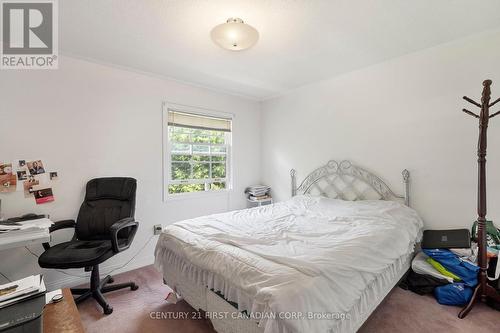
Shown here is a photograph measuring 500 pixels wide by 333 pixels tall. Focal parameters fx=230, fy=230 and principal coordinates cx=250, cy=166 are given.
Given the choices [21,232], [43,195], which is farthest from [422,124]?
[43,195]

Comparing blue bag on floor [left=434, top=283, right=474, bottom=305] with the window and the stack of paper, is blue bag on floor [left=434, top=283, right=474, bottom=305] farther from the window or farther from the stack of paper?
the stack of paper

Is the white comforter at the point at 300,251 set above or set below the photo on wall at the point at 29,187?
below

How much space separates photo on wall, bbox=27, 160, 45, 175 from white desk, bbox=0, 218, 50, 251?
Result: 827 mm

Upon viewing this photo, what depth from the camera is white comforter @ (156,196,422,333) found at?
1.13 metres

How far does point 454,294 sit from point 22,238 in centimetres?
351

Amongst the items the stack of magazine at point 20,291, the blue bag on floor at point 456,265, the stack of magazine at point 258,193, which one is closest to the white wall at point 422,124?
the blue bag on floor at point 456,265

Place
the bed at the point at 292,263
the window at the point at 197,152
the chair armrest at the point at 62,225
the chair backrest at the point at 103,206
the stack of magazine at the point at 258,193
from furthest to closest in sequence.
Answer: the stack of magazine at the point at 258,193, the window at the point at 197,152, the chair backrest at the point at 103,206, the chair armrest at the point at 62,225, the bed at the point at 292,263

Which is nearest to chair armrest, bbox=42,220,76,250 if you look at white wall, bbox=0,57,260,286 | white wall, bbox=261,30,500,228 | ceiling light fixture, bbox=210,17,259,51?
white wall, bbox=0,57,260,286

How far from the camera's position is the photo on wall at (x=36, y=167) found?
2.31 m

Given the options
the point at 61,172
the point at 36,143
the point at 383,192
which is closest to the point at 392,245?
the point at 383,192

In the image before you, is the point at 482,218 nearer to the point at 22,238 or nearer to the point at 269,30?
the point at 269,30

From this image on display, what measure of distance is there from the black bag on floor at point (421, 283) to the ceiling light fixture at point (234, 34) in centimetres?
268

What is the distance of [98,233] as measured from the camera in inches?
95.9

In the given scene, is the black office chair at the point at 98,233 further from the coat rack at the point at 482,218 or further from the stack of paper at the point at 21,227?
the coat rack at the point at 482,218
